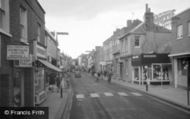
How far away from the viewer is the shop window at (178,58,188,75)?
21678 millimetres

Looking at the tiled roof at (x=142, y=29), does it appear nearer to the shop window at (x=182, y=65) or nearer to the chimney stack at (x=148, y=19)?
the chimney stack at (x=148, y=19)

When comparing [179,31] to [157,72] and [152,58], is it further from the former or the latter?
[157,72]

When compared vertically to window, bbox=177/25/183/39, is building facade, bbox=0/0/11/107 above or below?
below

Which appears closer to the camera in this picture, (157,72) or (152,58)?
(152,58)

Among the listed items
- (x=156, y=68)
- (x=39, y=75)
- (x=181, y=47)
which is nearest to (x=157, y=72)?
(x=156, y=68)

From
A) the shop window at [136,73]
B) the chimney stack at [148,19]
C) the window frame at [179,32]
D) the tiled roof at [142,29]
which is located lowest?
the shop window at [136,73]

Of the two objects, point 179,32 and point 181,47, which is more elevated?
point 179,32

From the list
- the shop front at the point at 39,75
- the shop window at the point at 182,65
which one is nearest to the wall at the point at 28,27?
the shop front at the point at 39,75

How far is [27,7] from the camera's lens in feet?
36.7

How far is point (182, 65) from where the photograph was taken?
22391mm

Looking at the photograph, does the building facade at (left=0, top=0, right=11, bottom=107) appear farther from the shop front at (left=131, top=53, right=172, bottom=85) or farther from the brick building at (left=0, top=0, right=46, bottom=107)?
the shop front at (left=131, top=53, right=172, bottom=85)

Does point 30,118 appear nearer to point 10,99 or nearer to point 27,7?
point 10,99

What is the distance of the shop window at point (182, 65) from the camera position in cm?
2168

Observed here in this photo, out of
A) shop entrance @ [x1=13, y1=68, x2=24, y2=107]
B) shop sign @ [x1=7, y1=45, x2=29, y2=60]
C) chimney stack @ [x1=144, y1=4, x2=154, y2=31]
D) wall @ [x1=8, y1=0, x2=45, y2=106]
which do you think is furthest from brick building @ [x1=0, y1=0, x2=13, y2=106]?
chimney stack @ [x1=144, y1=4, x2=154, y2=31]
